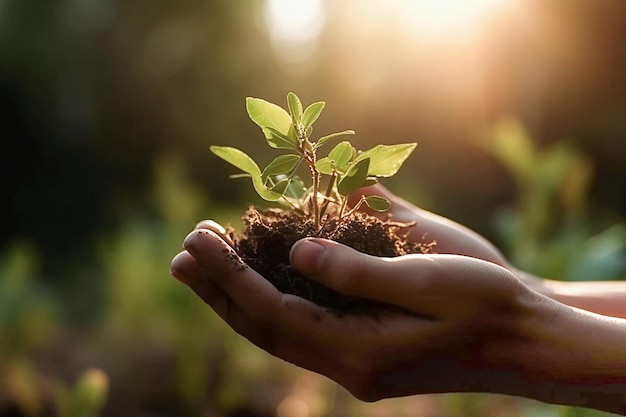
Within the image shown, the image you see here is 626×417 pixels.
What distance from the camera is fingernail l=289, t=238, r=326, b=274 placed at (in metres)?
0.49

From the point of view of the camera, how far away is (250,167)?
0.63 meters

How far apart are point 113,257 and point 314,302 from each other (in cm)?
161

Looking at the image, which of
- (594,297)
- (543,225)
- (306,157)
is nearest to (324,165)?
(306,157)

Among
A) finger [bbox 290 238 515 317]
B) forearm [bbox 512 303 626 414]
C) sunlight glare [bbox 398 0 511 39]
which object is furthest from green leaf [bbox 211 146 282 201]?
sunlight glare [bbox 398 0 511 39]

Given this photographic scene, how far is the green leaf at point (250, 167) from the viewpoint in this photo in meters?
0.62

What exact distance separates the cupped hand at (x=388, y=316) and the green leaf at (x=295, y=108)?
0.12 metres

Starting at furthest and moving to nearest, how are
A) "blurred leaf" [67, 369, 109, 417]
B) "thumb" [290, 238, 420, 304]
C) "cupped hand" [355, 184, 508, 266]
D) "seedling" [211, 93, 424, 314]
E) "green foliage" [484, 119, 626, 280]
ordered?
"green foliage" [484, 119, 626, 280]
"blurred leaf" [67, 369, 109, 417]
"cupped hand" [355, 184, 508, 266]
"seedling" [211, 93, 424, 314]
"thumb" [290, 238, 420, 304]

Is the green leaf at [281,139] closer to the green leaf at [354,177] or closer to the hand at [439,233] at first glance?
the green leaf at [354,177]

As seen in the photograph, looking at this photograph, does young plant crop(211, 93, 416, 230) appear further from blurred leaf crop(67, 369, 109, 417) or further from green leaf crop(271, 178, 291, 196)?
blurred leaf crop(67, 369, 109, 417)

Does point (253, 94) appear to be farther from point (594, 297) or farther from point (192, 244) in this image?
point (192, 244)

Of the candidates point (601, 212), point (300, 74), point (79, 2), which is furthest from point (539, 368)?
point (79, 2)

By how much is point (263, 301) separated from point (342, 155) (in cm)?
15

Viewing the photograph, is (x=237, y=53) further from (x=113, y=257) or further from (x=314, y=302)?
(x=314, y=302)

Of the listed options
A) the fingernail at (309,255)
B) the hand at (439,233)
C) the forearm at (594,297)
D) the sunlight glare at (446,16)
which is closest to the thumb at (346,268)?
the fingernail at (309,255)
